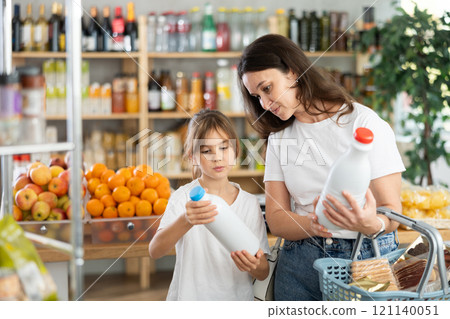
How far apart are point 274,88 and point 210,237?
0.35 m

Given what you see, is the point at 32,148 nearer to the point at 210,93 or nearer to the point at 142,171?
the point at 142,171

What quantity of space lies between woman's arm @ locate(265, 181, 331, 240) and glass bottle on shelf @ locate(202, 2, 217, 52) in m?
1.79

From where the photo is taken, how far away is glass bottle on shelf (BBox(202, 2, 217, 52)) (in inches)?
109

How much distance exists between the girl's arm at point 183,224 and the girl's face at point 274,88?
230 millimetres

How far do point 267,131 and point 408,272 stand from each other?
0.41 meters

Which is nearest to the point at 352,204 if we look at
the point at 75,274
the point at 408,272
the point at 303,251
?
the point at 408,272

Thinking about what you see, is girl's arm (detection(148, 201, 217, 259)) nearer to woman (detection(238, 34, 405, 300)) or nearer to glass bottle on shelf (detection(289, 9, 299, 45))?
woman (detection(238, 34, 405, 300))

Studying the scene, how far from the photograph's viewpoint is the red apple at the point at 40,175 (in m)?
1.32

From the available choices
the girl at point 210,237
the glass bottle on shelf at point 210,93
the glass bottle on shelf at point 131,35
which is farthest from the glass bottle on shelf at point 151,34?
the girl at point 210,237

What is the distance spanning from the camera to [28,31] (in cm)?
259

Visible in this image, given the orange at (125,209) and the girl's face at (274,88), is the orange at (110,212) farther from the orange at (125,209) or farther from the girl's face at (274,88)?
the girl's face at (274,88)

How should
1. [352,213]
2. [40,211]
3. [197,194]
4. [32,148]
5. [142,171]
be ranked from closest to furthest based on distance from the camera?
1. [32,148]
2. [352,213]
3. [197,194]
4. [40,211]
5. [142,171]

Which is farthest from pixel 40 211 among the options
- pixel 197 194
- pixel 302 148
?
pixel 302 148
